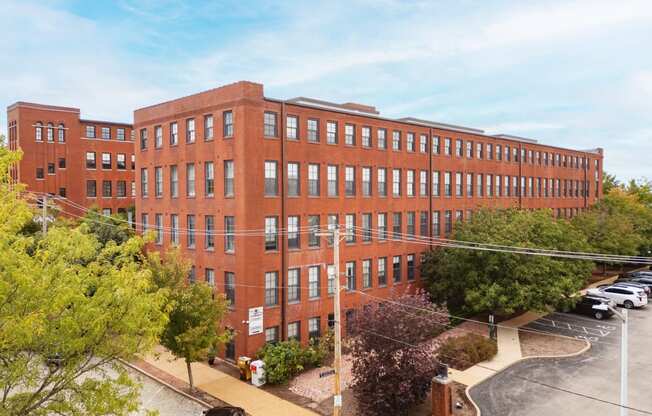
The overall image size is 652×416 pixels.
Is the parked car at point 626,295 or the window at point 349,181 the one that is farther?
the parked car at point 626,295

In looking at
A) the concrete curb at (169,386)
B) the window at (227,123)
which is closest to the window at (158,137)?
the window at (227,123)

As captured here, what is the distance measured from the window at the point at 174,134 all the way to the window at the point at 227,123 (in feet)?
17.0

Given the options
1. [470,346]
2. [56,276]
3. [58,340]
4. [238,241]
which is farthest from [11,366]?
[470,346]

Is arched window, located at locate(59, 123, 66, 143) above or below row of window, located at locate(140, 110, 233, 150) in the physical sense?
above

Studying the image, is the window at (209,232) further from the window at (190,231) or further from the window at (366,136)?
the window at (366,136)

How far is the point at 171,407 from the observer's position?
24.6 meters

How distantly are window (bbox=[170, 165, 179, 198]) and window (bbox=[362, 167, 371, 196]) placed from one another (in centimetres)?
1295

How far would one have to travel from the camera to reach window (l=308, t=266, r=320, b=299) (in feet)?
108

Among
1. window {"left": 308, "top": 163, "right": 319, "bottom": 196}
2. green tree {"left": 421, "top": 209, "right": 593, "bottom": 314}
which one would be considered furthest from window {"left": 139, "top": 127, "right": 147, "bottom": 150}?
green tree {"left": 421, "top": 209, "right": 593, "bottom": 314}

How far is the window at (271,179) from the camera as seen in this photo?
30766 mm

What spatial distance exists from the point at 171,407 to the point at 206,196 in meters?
13.0

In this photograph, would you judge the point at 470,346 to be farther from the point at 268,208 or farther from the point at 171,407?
the point at 171,407

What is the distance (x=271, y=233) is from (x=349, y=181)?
763cm

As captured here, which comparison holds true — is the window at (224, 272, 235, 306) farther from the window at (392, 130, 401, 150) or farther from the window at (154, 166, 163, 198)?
the window at (392, 130, 401, 150)
